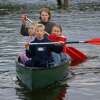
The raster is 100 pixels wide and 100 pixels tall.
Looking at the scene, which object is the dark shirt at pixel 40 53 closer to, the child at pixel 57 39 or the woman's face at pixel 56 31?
the child at pixel 57 39

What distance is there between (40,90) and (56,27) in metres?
2.41

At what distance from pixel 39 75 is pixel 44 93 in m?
0.52

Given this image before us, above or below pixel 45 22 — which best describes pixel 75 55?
below

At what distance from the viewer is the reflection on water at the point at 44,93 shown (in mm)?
12469

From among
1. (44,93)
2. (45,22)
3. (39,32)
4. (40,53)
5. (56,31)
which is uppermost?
(39,32)

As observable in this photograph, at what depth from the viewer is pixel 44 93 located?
1291 cm

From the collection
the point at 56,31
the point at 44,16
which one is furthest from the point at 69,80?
the point at 44,16

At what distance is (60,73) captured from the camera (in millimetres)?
13727

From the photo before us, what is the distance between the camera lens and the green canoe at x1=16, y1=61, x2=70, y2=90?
1270 centimetres

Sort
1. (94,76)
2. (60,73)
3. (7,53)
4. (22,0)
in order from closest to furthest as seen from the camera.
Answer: (60,73)
(94,76)
(7,53)
(22,0)

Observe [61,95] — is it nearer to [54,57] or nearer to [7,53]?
[54,57]

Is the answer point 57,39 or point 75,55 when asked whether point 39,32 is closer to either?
point 57,39

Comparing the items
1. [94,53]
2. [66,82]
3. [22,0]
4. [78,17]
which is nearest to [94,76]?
[66,82]

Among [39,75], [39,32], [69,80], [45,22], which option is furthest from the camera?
[45,22]
